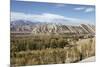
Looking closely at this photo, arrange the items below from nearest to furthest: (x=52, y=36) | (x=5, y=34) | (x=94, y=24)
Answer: (x=5, y=34)
(x=52, y=36)
(x=94, y=24)

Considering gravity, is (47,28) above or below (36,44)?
above

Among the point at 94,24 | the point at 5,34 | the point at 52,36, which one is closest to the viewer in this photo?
the point at 5,34

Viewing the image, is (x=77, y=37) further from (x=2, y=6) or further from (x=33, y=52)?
(x=2, y=6)

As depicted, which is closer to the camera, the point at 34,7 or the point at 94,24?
the point at 34,7

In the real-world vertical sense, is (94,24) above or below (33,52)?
above

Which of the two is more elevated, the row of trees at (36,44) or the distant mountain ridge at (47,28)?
the distant mountain ridge at (47,28)

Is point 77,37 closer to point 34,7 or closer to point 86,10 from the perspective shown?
point 86,10

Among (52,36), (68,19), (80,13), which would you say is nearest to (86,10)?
(80,13)

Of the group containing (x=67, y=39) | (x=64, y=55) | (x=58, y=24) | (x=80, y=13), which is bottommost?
(x=64, y=55)

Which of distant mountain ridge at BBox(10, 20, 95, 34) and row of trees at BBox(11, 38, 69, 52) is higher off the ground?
distant mountain ridge at BBox(10, 20, 95, 34)
